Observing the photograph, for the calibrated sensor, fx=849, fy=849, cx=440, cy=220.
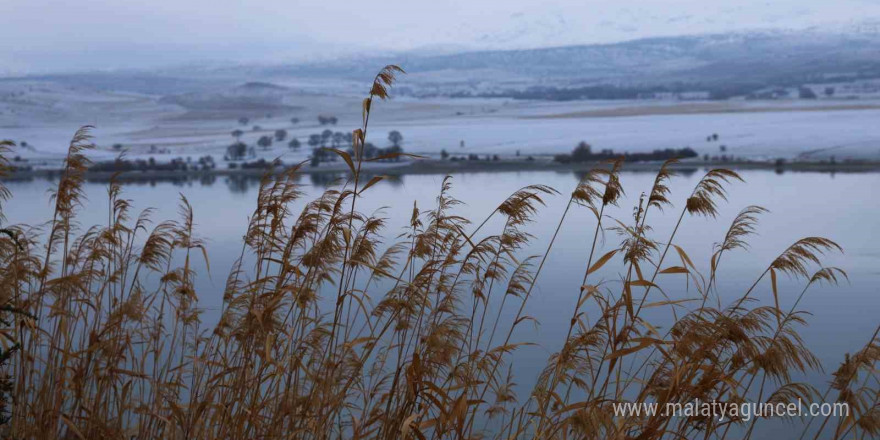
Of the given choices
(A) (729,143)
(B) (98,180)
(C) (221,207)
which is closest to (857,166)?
(A) (729,143)

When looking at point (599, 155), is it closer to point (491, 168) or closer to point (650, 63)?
point (491, 168)

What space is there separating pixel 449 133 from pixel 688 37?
6.90 meters

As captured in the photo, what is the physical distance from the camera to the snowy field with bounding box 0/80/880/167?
13.5 metres

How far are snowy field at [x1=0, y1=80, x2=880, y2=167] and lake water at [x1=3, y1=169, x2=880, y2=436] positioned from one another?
0.75 m

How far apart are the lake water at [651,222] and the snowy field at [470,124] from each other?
0.75 m

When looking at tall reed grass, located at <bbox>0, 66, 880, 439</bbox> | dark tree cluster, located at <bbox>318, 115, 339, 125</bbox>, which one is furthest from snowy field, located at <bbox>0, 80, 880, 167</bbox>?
tall reed grass, located at <bbox>0, 66, 880, 439</bbox>

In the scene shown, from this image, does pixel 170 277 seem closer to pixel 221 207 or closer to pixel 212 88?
pixel 221 207

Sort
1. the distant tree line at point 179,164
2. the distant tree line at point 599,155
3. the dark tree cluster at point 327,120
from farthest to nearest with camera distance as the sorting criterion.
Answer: the dark tree cluster at point 327,120, the distant tree line at point 599,155, the distant tree line at point 179,164

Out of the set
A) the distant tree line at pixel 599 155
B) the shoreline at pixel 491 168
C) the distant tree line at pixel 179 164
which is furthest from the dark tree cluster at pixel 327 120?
the distant tree line at pixel 599 155

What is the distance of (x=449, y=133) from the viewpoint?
15.6 meters

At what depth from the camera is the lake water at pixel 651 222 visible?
19.3 feet

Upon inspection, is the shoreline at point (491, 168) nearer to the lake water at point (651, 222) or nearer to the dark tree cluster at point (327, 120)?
the lake water at point (651, 222)

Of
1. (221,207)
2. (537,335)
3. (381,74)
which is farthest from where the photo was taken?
(221,207)

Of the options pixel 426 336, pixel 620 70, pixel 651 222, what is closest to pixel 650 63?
pixel 620 70
